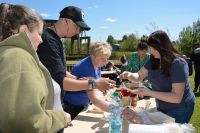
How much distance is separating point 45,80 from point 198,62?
8.70m

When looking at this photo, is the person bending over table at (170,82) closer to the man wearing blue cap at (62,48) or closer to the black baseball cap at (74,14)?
the man wearing blue cap at (62,48)

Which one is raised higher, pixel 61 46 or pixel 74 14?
pixel 74 14

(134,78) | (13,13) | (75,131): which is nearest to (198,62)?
(134,78)

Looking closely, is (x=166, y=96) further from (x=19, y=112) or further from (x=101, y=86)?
(x=19, y=112)

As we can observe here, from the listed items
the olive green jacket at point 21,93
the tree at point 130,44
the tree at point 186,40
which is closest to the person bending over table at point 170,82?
the olive green jacket at point 21,93

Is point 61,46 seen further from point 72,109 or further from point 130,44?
point 130,44

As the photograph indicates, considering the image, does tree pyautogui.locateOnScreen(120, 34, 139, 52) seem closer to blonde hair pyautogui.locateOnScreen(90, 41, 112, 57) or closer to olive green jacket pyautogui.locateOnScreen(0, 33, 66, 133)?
blonde hair pyautogui.locateOnScreen(90, 41, 112, 57)

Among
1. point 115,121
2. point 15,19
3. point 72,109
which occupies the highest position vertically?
point 15,19

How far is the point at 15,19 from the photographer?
1.47m

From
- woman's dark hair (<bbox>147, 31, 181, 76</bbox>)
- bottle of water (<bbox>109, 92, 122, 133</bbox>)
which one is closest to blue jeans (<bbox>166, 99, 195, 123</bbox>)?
woman's dark hair (<bbox>147, 31, 181, 76</bbox>)

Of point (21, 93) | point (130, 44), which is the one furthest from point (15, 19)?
point (130, 44)

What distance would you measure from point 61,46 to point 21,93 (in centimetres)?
136

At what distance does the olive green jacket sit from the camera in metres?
1.15

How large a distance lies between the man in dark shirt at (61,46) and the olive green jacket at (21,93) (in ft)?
3.35
